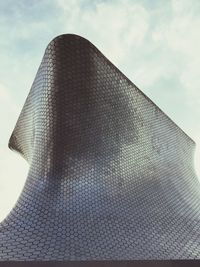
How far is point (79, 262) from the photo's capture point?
15.7ft

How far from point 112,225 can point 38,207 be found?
1451 mm

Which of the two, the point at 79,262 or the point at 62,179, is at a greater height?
the point at 62,179

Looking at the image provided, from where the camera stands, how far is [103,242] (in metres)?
6.38

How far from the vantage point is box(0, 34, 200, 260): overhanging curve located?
6.38 m

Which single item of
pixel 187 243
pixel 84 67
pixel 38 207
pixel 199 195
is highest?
pixel 84 67

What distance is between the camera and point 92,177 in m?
7.60

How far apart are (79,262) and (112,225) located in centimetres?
219

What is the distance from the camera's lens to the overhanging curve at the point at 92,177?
20.9ft

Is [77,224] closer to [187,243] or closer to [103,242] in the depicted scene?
[103,242]

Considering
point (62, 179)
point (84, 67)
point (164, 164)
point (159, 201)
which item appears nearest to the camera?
point (62, 179)

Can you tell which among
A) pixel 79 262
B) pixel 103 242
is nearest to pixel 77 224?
pixel 103 242

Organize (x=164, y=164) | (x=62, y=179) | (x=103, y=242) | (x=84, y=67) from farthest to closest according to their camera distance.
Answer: (x=164, y=164), (x=84, y=67), (x=62, y=179), (x=103, y=242)

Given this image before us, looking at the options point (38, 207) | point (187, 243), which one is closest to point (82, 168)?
point (38, 207)

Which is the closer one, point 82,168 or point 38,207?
point 38,207
